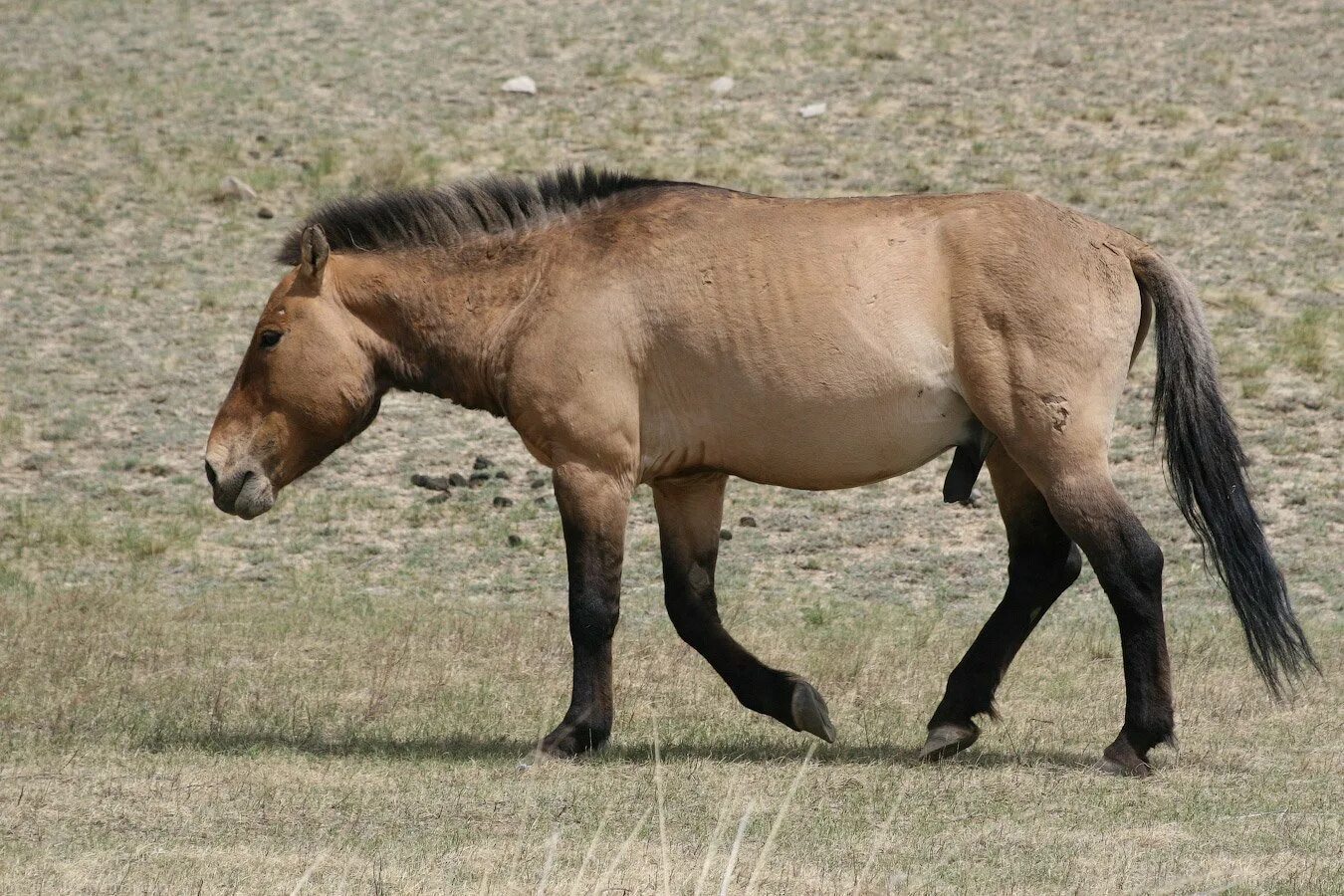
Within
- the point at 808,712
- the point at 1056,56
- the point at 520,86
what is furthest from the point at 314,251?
the point at 1056,56

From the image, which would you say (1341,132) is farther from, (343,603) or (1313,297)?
(343,603)

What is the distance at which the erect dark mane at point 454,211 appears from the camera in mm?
8328

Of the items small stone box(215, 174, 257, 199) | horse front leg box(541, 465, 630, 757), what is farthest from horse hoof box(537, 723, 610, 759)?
small stone box(215, 174, 257, 199)

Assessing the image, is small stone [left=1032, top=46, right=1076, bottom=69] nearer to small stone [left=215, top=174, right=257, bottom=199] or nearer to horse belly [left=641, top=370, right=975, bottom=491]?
small stone [left=215, top=174, right=257, bottom=199]

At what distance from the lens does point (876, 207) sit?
7.89m

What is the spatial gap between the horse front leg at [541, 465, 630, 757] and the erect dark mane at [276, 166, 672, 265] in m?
1.29

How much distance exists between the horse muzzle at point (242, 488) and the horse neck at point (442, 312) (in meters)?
0.72

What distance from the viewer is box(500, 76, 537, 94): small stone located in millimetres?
21891

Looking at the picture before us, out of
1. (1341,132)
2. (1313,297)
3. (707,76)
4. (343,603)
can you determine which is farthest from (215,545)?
(1341,132)

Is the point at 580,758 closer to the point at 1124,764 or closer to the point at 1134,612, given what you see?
the point at 1124,764

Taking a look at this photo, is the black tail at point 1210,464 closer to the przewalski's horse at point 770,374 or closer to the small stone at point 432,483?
the przewalski's horse at point 770,374

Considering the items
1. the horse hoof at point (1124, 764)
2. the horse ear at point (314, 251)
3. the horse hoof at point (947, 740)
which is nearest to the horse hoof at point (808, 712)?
the horse hoof at point (947, 740)

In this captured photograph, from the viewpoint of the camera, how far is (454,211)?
A: 8375 millimetres

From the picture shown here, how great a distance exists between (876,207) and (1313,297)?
991 cm
